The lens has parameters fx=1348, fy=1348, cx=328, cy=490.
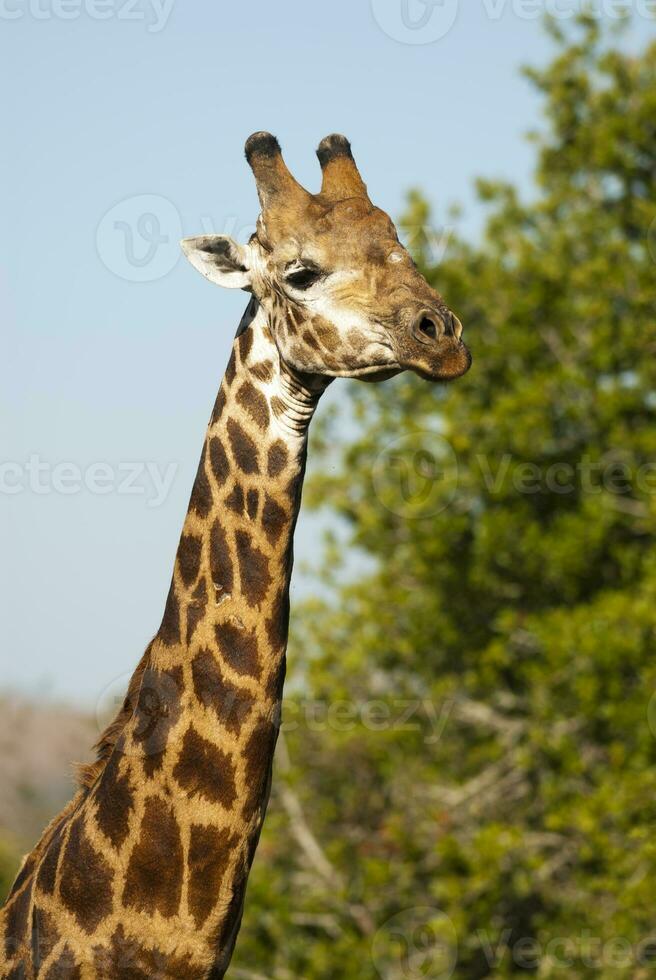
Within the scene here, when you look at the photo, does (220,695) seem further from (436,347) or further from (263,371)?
(436,347)

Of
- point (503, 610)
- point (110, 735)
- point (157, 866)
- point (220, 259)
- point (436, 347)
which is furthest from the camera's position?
point (503, 610)

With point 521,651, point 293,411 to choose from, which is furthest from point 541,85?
point 293,411

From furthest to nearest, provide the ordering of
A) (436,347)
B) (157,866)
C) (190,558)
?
1. (190,558)
2. (157,866)
3. (436,347)

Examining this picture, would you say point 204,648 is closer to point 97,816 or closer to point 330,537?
point 97,816

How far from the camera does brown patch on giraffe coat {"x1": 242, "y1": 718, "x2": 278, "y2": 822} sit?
182 inches

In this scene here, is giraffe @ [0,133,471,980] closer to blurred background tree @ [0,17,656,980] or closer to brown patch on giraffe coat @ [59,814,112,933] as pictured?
brown patch on giraffe coat @ [59,814,112,933]

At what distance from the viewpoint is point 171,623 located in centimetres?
488

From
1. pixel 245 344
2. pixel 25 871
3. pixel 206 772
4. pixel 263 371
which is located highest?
pixel 245 344

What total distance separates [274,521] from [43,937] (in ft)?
5.43

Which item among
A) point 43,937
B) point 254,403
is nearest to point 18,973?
point 43,937

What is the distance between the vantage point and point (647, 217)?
14.6m

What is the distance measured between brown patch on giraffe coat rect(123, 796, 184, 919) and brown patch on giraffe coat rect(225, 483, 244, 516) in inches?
41.7

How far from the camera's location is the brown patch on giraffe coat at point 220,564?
4.82m

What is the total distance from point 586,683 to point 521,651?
1.65 metres
